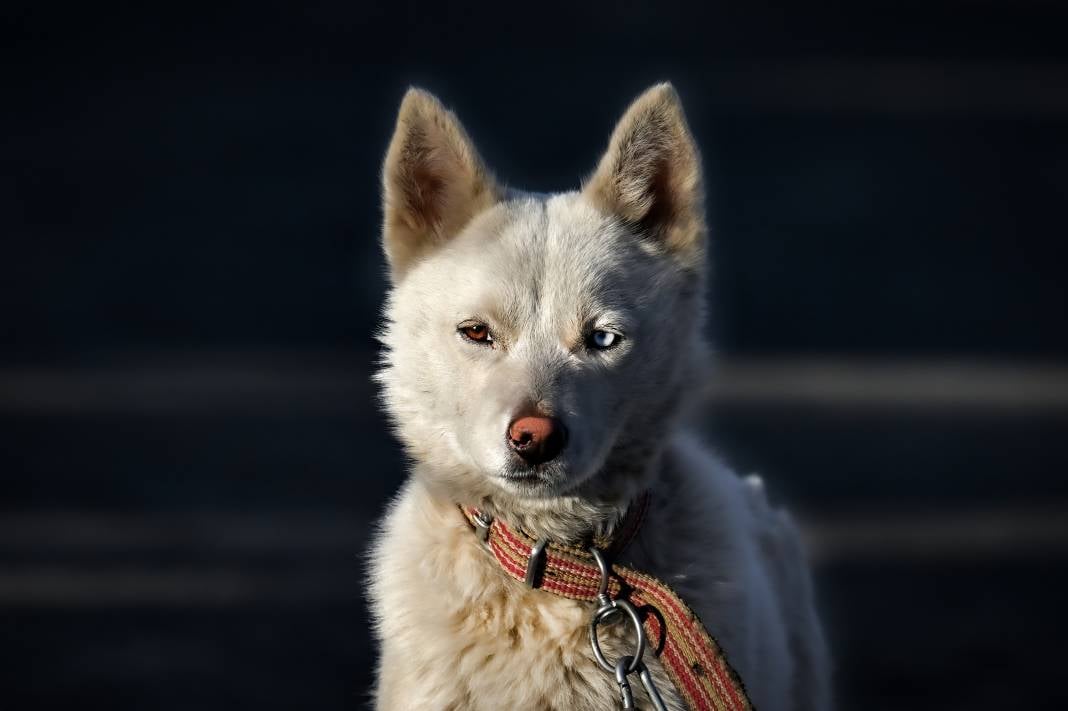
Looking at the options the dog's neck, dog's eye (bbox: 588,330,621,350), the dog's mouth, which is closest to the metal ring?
the dog's neck

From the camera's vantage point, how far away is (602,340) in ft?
10.8

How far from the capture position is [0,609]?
18.1 ft

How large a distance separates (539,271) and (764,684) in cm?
117

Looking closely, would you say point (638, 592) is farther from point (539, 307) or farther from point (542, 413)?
point (539, 307)

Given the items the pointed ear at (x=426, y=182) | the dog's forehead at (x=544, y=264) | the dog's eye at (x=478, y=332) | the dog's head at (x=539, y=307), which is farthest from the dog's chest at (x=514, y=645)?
the pointed ear at (x=426, y=182)

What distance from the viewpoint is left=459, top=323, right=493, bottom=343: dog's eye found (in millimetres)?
3277

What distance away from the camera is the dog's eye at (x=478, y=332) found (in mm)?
3277

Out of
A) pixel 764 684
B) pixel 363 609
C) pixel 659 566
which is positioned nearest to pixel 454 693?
pixel 659 566

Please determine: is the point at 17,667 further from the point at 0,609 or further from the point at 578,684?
the point at 578,684

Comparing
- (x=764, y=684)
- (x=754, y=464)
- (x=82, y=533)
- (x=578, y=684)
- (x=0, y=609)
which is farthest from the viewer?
(x=754, y=464)

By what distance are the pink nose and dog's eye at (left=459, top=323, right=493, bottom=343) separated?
302 mm

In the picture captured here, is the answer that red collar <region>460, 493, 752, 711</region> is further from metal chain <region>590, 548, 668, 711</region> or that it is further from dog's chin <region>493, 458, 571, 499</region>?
dog's chin <region>493, 458, 571, 499</region>

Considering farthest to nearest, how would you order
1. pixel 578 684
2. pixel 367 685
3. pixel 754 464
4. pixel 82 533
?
pixel 754 464 < pixel 82 533 < pixel 367 685 < pixel 578 684

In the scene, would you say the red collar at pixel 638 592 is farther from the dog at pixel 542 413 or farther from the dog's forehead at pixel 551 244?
the dog's forehead at pixel 551 244
